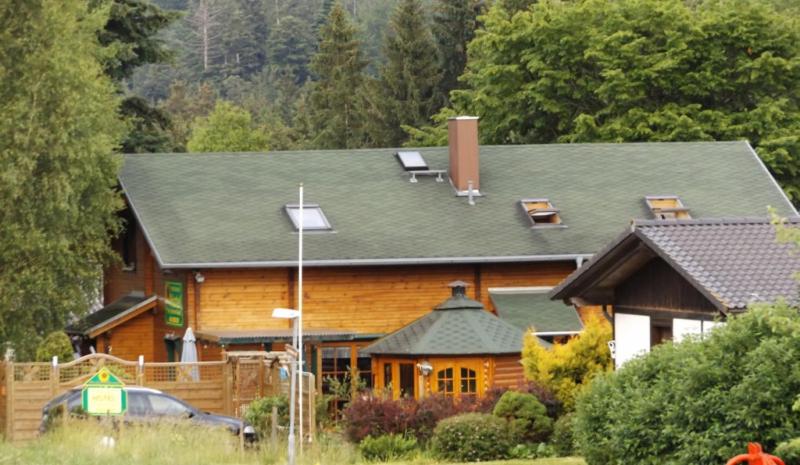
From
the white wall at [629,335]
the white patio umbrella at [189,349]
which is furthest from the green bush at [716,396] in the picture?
the white patio umbrella at [189,349]

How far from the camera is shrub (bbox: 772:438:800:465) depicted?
16922mm

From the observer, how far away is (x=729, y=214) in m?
42.4

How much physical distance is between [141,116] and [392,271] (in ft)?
48.4

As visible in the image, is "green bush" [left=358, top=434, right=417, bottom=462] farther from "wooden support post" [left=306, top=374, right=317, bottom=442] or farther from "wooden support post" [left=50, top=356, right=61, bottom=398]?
"wooden support post" [left=50, top=356, right=61, bottom=398]

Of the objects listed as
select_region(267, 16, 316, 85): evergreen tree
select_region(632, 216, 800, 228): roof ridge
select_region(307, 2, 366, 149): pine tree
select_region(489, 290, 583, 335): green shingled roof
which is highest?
select_region(267, 16, 316, 85): evergreen tree

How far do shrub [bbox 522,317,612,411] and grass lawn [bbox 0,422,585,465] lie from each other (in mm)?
3165

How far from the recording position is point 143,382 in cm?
3406

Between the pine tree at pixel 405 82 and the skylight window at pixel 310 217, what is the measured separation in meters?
37.7

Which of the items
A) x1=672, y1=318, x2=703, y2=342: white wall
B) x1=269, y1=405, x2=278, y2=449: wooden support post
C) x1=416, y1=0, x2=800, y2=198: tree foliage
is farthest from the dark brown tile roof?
x1=416, y1=0, x2=800, y2=198: tree foliage

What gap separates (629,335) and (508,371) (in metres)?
9.03

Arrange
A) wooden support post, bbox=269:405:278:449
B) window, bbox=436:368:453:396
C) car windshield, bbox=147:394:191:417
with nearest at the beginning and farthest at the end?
1. wooden support post, bbox=269:405:278:449
2. car windshield, bbox=147:394:191:417
3. window, bbox=436:368:453:396

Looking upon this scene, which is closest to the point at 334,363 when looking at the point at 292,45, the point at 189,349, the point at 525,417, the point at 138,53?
the point at 189,349

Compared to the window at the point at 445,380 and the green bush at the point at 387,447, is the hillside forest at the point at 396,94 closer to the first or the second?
the window at the point at 445,380

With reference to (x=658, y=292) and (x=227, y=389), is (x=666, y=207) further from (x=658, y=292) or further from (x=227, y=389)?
(x=658, y=292)
